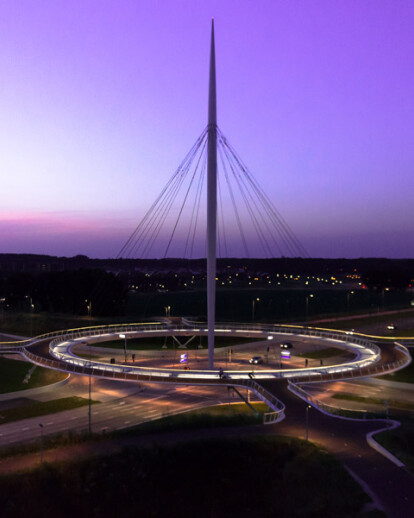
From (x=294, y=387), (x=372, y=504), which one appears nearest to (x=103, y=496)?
(x=372, y=504)

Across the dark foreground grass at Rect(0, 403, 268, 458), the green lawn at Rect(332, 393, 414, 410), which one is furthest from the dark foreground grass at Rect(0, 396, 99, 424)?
the green lawn at Rect(332, 393, 414, 410)

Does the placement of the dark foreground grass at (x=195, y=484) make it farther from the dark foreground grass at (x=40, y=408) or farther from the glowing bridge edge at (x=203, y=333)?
the dark foreground grass at (x=40, y=408)

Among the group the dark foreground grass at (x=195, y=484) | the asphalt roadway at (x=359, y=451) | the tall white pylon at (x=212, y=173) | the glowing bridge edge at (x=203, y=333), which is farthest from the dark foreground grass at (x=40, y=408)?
the asphalt roadway at (x=359, y=451)

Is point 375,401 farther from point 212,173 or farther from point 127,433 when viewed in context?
point 212,173

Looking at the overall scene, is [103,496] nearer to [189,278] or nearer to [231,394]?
[231,394]

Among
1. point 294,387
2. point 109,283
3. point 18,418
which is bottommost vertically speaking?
point 18,418

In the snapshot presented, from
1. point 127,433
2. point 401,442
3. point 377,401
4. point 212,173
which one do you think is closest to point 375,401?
point 377,401

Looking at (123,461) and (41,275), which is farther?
(41,275)
